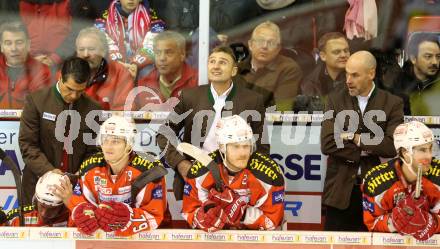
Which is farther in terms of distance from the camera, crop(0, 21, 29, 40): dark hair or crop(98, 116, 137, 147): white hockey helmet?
crop(0, 21, 29, 40): dark hair

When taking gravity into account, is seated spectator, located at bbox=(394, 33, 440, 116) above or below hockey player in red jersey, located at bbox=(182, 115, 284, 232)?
above

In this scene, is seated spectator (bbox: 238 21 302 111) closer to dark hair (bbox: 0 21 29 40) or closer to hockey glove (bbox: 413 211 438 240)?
dark hair (bbox: 0 21 29 40)

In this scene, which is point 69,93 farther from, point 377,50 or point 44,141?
point 377,50

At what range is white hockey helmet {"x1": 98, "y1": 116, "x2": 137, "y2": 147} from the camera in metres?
4.88

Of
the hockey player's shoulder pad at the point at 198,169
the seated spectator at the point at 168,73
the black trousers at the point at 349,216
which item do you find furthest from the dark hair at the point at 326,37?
the hockey player's shoulder pad at the point at 198,169

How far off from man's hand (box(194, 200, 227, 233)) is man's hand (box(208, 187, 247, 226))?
0.05m

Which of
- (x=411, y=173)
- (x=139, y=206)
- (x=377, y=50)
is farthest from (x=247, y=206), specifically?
(x=377, y=50)

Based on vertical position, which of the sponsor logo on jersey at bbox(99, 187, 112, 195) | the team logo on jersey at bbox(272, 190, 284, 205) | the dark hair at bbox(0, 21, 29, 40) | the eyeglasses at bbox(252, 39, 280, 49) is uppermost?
the dark hair at bbox(0, 21, 29, 40)

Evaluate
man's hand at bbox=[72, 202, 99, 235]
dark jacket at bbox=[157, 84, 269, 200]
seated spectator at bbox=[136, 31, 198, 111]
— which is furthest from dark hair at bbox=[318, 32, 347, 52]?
man's hand at bbox=[72, 202, 99, 235]

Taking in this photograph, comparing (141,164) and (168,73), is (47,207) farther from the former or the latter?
(168,73)

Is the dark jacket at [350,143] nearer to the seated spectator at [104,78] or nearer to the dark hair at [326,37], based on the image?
the dark hair at [326,37]

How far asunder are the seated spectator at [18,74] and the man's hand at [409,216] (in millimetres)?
3023

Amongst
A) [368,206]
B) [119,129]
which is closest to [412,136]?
[368,206]

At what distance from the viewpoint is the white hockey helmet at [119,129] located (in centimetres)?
488
